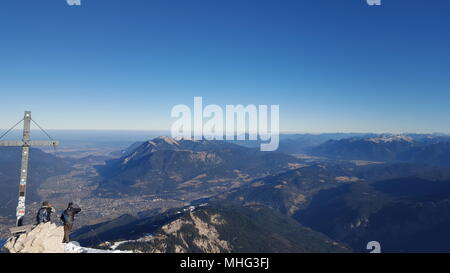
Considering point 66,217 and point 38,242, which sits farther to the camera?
point 66,217

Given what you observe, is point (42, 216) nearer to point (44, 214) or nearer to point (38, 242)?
point (44, 214)

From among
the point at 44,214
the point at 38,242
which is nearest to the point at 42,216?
the point at 44,214

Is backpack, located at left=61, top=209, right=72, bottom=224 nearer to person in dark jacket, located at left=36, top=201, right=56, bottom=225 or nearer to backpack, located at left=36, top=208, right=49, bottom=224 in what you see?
person in dark jacket, located at left=36, top=201, right=56, bottom=225

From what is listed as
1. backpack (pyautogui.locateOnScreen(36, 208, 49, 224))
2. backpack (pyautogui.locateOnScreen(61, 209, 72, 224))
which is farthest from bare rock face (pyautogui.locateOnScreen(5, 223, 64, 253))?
backpack (pyautogui.locateOnScreen(36, 208, 49, 224))

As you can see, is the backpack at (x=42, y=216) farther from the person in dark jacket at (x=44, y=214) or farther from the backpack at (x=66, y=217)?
the backpack at (x=66, y=217)

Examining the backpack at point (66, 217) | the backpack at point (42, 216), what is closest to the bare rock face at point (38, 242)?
the backpack at point (66, 217)

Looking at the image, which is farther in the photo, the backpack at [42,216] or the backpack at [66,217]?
the backpack at [42,216]
